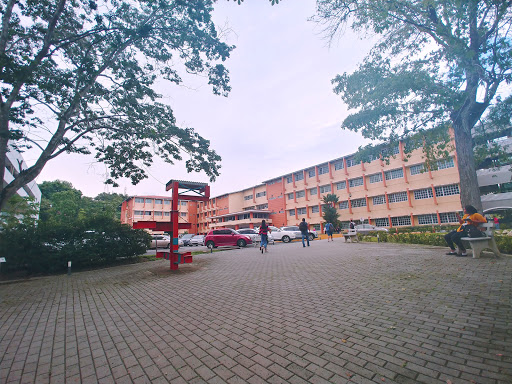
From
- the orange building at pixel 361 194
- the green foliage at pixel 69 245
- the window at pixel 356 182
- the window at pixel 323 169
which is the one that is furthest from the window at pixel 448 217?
the green foliage at pixel 69 245

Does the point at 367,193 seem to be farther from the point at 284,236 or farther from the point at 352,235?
the point at 352,235

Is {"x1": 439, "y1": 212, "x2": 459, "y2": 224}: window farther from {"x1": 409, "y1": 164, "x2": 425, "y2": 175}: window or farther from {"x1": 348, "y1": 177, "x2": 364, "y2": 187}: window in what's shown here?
{"x1": 348, "y1": 177, "x2": 364, "y2": 187}: window

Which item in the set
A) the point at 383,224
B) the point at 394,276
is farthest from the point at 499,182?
the point at 394,276

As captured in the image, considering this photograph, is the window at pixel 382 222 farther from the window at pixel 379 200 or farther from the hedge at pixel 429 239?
the hedge at pixel 429 239

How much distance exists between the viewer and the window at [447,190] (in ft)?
→ 93.9

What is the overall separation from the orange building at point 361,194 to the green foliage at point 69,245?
1916cm

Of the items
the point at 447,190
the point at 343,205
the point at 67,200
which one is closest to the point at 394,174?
the point at 447,190

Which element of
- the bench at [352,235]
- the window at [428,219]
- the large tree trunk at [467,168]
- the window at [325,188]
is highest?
the window at [325,188]

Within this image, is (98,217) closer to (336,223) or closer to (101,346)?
(101,346)

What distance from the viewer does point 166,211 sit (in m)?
63.5

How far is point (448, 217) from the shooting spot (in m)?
29.1

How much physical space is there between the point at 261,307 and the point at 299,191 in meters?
43.3

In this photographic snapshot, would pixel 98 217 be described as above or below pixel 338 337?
above

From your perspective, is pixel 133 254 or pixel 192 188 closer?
pixel 192 188
